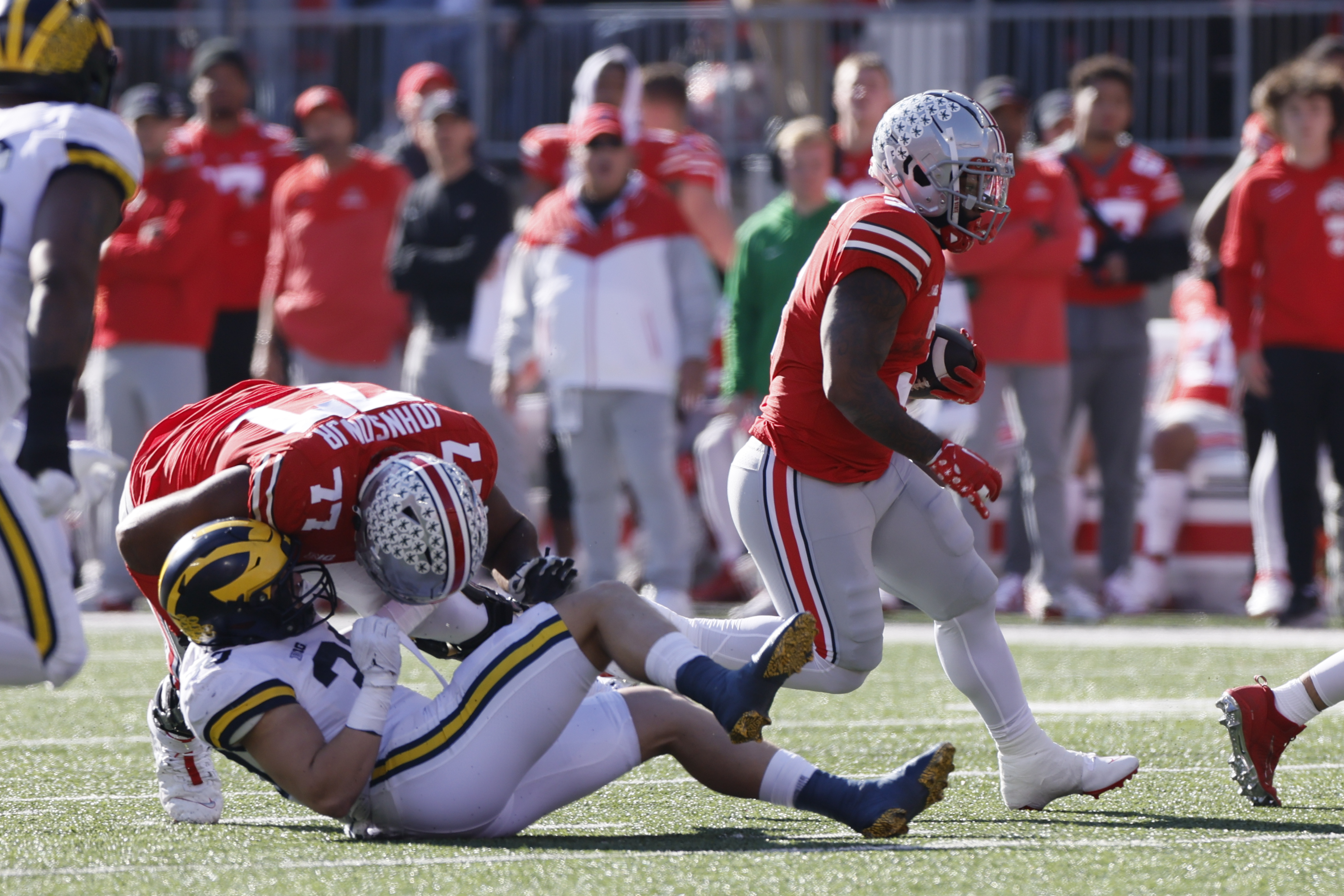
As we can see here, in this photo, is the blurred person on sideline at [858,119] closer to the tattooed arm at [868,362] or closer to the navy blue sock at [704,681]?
the tattooed arm at [868,362]

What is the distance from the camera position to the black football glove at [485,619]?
Answer: 4172 mm

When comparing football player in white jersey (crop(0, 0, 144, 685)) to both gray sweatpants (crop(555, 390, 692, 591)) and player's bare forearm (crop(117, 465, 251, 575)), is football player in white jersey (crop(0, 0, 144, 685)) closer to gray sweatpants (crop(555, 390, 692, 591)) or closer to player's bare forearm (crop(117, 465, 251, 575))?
player's bare forearm (crop(117, 465, 251, 575))

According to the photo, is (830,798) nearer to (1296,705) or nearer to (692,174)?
(1296,705)

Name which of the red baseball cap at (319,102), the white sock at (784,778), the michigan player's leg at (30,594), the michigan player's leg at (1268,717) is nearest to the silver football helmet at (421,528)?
the michigan player's leg at (30,594)

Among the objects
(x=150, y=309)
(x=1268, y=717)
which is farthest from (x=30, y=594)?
(x=150, y=309)

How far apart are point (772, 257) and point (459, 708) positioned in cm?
465

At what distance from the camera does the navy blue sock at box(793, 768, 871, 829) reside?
3736 mm

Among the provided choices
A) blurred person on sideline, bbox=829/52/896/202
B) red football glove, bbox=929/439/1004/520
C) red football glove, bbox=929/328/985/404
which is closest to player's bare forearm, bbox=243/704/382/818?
red football glove, bbox=929/439/1004/520

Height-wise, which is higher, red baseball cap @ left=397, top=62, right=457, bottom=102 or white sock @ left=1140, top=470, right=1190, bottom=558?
red baseball cap @ left=397, top=62, right=457, bottom=102

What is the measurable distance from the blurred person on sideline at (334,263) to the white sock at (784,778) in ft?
17.6

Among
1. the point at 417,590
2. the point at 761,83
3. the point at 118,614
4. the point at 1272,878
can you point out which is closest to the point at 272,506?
the point at 417,590

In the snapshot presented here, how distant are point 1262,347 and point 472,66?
598cm

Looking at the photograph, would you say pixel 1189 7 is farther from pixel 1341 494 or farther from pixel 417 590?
pixel 417 590

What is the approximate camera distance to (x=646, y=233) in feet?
27.3
